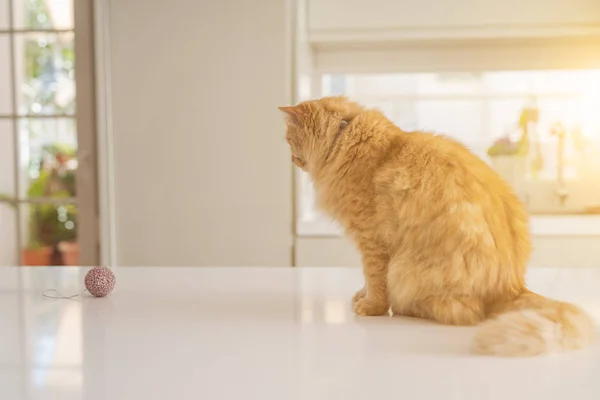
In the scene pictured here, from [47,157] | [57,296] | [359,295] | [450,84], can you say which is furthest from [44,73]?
[359,295]

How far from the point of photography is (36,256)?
3053mm

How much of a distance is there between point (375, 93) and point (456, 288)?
2111 mm

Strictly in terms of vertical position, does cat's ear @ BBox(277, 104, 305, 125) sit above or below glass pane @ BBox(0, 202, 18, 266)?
above

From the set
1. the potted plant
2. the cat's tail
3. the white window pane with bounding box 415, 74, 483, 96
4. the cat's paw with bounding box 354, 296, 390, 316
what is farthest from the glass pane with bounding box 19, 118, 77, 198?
the cat's tail

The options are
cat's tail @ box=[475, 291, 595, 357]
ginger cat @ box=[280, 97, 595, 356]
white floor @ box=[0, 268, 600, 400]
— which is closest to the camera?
white floor @ box=[0, 268, 600, 400]

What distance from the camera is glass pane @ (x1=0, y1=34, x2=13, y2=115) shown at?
2.83m

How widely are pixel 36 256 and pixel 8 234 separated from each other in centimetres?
18

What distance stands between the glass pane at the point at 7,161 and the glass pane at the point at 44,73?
3.9 inches

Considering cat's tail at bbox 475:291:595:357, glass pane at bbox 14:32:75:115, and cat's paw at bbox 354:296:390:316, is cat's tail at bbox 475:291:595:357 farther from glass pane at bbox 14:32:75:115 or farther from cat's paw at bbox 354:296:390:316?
glass pane at bbox 14:32:75:115

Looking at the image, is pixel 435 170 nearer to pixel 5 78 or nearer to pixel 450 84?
pixel 450 84

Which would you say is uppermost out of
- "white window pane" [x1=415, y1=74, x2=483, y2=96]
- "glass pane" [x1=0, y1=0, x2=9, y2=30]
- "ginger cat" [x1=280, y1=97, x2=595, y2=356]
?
"glass pane" [x1=0, y1=0, x2=9, y2=30]

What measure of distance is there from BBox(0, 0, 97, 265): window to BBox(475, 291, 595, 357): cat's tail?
7.90 ft

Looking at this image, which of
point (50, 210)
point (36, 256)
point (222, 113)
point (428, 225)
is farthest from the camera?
point (36, 256)

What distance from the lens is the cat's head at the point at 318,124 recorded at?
3.53 feet
